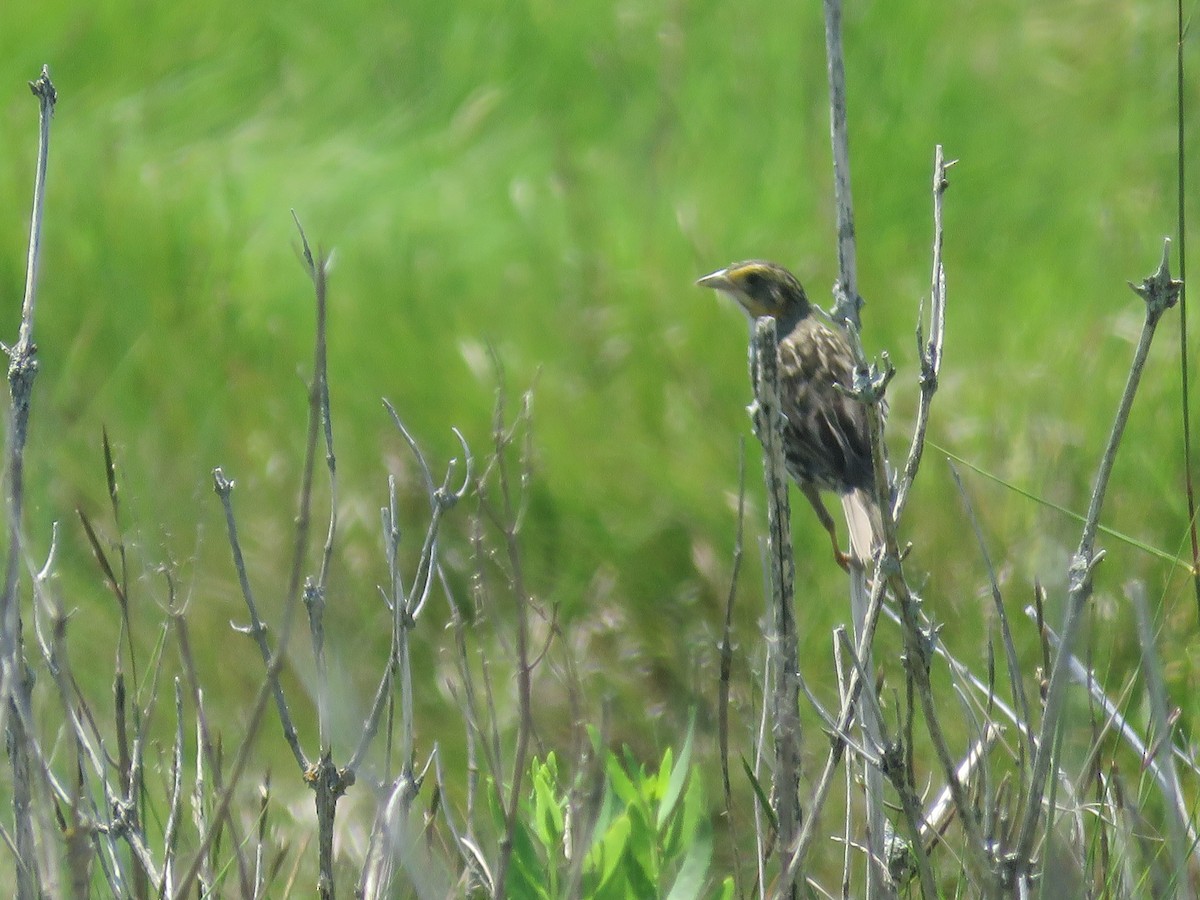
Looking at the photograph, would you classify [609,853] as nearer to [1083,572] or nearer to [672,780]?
[672,780]

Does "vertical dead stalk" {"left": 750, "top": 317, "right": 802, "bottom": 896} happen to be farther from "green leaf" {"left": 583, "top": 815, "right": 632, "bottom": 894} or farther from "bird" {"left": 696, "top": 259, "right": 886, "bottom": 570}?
"bird" {"left": 696, "top": 259, "right": 886, "bottom": 570}

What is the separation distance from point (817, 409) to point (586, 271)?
1.54 meters

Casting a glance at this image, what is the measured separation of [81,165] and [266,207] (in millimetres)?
723

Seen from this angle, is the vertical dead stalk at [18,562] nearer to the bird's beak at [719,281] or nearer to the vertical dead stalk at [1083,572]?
the vertical dead stalk at [1083,572]

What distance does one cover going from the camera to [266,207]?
6203 mm

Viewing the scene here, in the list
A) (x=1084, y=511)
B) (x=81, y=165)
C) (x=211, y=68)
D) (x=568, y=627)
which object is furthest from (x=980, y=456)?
(x=211, y=68)

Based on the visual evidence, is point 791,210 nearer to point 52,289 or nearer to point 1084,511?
point 1084,511

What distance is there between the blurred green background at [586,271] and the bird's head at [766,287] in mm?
346

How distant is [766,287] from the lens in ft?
14.5

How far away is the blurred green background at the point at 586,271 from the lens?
438cm

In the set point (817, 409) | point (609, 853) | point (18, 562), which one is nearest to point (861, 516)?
point (817, 409)

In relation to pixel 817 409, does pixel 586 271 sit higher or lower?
higher

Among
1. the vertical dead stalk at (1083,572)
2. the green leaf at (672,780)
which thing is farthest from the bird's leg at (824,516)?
the vertical dead stalk at (1083,572)

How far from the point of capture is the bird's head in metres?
4.39
